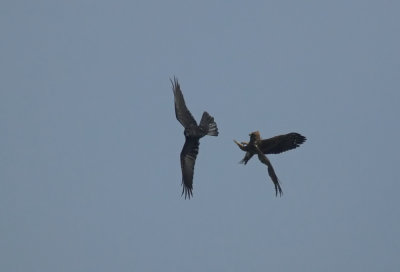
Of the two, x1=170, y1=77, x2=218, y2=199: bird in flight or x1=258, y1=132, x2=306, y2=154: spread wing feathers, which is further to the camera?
x1=170, y1=77, x2=218, y2=199: bird in flight

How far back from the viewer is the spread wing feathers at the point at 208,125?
32438 millimetres

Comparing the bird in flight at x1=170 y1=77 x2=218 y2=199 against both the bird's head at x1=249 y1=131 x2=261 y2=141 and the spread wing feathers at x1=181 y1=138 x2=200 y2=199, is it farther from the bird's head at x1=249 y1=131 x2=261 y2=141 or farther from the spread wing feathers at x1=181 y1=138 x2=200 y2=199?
the bird's head at x1=249 y1=131 x2=261 y2=141

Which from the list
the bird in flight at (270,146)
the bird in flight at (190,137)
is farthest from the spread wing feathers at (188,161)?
the bird in flight at (270,146)

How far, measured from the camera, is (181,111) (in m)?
32.8

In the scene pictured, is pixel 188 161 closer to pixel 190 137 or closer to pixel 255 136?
pixel 190 137

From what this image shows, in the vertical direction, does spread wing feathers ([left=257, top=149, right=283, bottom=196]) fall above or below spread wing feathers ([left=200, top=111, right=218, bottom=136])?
below

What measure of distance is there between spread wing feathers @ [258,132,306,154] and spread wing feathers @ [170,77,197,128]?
15.4 ft

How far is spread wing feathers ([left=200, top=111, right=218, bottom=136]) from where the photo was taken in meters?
32.4

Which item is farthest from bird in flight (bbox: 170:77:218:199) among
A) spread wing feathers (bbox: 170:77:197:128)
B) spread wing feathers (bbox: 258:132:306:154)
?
spread wing feathers (bbox: 258:132:306:154)

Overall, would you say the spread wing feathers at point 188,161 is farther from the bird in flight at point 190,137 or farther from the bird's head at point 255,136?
the bird's head at point 255,136

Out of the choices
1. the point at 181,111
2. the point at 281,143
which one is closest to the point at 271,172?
the point at 281,143

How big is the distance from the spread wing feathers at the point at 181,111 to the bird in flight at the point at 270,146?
147 inches

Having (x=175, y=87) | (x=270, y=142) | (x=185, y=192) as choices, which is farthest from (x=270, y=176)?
(x=175, y=87)

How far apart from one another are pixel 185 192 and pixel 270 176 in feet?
18.3
